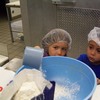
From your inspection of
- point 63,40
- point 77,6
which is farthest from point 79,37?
point 63,40

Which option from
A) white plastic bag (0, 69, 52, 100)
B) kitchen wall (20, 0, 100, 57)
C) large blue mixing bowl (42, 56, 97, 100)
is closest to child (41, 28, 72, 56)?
large blue mixing bowl (42, 56, 97, 100)

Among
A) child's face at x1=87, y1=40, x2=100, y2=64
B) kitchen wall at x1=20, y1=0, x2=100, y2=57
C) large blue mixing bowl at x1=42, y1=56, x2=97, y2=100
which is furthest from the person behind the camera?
kitchen wall at x1=20, y1=0, x2=100, y2=57

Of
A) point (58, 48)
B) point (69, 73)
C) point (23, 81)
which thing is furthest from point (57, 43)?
point (23, 81)

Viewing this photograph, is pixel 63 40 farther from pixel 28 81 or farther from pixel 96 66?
pixel 28 81

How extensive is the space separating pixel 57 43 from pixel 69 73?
39 centimetres

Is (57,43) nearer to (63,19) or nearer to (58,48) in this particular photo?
(58,48)

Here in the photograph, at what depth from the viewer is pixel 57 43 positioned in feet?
3.44

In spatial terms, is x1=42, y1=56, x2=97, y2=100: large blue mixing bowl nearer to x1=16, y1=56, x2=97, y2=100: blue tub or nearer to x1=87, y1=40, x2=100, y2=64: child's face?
x1=16, y1=56, x2=97, y2=100: blue tub

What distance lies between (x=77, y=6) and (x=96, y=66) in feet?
2.47

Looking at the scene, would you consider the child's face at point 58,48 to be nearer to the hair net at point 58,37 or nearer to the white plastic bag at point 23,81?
the hair net at point 58,37

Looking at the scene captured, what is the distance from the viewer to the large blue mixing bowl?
2.01ft

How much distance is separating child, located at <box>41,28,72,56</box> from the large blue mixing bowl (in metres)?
0.30

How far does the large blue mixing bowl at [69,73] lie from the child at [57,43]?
0.30 metres

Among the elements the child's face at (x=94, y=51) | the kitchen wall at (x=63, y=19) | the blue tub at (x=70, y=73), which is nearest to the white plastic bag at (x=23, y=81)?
the blue tub at (x=70, y=73)
